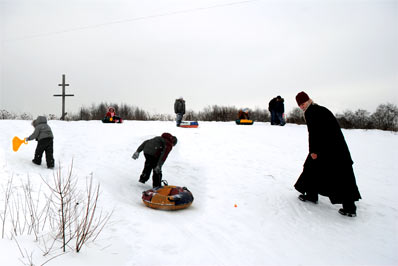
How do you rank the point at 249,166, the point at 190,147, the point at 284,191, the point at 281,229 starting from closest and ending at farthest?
1. the point at 281,229
2. the point at 284,191
3. the point at 249,166
4. the point at 190,147

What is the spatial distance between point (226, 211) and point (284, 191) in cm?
223

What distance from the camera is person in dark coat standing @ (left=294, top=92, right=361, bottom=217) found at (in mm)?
5629

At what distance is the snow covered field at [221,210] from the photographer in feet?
12.6

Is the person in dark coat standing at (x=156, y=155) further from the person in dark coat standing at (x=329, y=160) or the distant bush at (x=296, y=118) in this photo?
the distant bush at (x=296, y=118)

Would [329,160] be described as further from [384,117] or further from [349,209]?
[384,117]

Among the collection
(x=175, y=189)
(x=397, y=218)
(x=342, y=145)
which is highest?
(x=342, y=145)

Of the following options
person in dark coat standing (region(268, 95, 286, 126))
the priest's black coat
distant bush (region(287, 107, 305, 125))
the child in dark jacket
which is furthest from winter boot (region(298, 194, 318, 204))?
distant bush (region(287, 107, 305, 125))

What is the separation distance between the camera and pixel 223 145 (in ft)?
38.9

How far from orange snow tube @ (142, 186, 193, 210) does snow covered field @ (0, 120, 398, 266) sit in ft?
0.58

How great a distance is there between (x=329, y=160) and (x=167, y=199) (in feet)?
11.6

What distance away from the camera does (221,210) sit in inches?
233

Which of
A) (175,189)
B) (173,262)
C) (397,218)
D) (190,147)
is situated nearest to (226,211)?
(175,189)

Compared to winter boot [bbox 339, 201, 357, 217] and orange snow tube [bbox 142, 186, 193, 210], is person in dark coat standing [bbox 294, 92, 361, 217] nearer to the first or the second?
winter boot [bbox 339, 201, 357, 217]

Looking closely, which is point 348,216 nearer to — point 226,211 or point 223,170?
point 226,211
